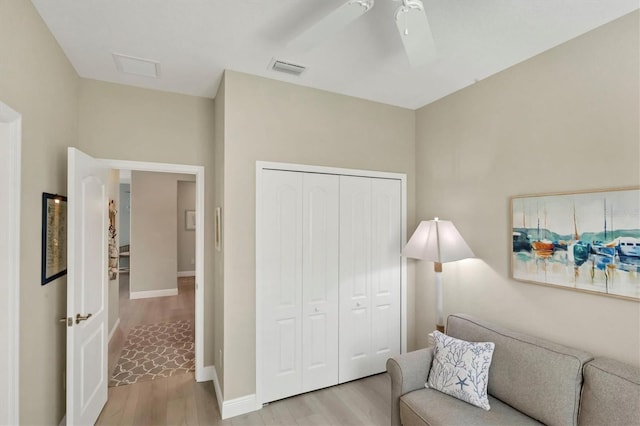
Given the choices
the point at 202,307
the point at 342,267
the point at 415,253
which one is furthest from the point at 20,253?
the point at 415,253

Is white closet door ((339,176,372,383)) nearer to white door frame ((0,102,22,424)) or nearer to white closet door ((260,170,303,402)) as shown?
white closet door ((260,170,303,402))

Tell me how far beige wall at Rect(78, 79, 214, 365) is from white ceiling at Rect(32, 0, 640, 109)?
162 mm

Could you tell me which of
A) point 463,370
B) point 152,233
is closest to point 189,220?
point 152,233

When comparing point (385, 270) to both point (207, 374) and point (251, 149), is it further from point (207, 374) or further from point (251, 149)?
point (207, 374)

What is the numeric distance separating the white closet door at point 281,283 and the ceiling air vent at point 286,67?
0.83 meters

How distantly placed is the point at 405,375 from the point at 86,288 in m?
2.30

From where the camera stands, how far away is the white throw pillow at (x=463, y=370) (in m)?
1.95

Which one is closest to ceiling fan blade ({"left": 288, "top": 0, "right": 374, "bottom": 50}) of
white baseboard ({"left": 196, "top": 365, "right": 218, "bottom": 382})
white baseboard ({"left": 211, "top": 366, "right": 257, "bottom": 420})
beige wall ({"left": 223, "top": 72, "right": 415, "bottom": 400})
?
beige wall ({"left": 223, "top": 72, "right": 415, "bottom": 400})

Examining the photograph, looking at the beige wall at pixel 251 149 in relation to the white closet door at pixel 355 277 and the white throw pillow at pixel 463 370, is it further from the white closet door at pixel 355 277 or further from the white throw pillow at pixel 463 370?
the white throw pillow at pixel 463 370

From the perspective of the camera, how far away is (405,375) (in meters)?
2.14

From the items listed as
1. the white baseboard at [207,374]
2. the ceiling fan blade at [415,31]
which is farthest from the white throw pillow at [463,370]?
the white baseboard at [207,374]

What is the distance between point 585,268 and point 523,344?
2.06ft

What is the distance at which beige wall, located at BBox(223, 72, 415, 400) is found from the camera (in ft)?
8.37

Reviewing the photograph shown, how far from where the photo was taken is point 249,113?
2.64m
